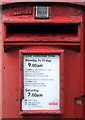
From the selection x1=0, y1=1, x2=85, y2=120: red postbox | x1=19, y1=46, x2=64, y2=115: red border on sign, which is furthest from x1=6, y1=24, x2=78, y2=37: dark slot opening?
x1=19, y1=46, x2=64, y2=115: red border on sign

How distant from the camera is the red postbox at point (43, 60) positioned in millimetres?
2088

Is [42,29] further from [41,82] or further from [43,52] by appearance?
[41,82]

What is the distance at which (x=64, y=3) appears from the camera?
6.84ft

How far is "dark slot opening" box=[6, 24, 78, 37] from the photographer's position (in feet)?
7.08

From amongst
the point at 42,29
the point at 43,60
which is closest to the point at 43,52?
the point at 43,60

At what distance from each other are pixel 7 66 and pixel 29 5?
23.0 inches

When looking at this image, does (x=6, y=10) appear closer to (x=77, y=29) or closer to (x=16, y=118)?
(x=77, y=29)

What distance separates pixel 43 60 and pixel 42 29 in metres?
0.29

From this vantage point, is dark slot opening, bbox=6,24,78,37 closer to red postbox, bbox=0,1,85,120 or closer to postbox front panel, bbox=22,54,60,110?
red postbox, bbox=0,1,85,120

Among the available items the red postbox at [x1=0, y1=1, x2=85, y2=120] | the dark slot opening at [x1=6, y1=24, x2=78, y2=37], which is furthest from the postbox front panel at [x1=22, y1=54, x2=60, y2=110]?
the dark slot opening at [x1=6, y1=24, x2=78, y2=37]

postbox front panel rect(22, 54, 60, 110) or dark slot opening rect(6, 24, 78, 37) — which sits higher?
Answer: dark slot opening rect(6, 24, 78, 37)

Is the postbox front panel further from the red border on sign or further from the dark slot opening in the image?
the dark slot opening

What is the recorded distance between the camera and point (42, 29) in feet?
7.15

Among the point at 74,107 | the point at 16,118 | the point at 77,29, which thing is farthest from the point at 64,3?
the point at 16,118
